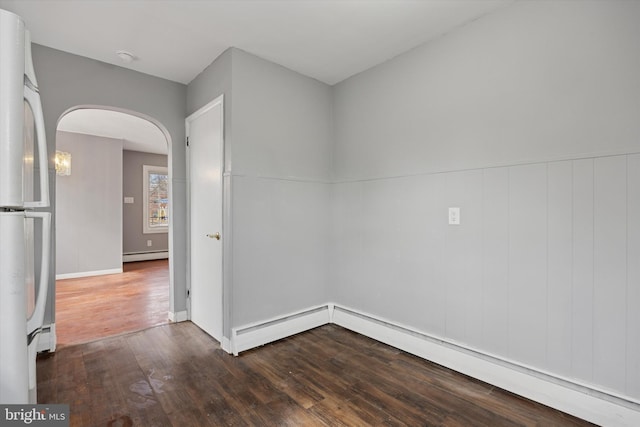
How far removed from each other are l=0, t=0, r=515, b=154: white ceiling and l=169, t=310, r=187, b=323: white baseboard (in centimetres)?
253


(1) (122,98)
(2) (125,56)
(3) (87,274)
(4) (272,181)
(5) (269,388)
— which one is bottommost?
(5) (269,388)

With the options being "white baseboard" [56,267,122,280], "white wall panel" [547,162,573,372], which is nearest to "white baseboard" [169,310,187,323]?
"white wall panel" [547,162,573,372]

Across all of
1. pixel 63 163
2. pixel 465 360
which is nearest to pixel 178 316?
pixel 465 360

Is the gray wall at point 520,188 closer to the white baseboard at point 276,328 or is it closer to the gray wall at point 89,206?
the white baseboard at point 276,328

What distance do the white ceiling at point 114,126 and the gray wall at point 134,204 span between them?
850 millimetres

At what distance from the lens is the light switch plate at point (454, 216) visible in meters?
2.35

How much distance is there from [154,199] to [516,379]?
793cm

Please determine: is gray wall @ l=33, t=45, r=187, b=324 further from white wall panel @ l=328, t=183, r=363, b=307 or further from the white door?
white wall panel @ l=328, t=183, r=363, b=307

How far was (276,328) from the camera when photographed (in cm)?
290

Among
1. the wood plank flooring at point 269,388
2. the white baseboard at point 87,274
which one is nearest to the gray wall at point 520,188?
the wood plank flooring at point 269,388

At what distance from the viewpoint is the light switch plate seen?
2.35 metres

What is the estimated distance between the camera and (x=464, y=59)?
232 cm

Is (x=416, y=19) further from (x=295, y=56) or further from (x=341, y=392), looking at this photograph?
(x=341, y=392)

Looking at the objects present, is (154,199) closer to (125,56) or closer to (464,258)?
A: (125,56)
